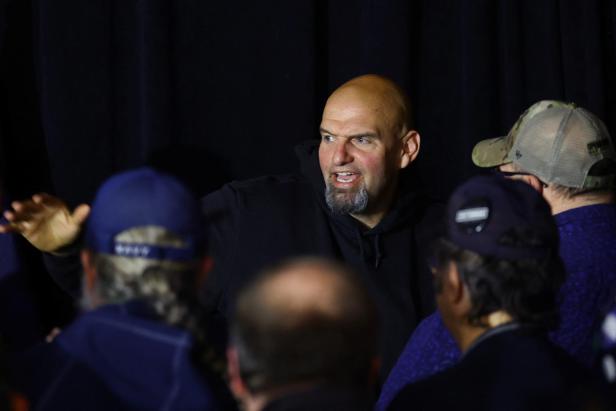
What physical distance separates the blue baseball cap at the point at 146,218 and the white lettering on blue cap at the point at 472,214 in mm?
423

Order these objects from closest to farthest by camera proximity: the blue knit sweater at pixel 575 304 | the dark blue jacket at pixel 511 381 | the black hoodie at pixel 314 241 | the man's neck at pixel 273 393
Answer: the man's neck at pixel 273 393, the dark blue jacket at pixel 511 381, the blue knit sweater at pixel 575 304, the black hoodie at pixel 314 241

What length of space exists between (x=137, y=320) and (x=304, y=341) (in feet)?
0.81

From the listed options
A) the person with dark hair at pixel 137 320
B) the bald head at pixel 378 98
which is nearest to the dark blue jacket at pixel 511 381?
the person with dark hair at pixel 137 320

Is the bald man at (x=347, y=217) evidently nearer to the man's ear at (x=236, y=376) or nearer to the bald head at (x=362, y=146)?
the bald head at (x=362, y=146)

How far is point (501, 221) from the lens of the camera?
154 centimetres

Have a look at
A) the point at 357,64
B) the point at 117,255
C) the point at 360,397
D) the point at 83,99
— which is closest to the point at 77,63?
the point at 83,99

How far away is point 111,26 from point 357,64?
0.73 meters

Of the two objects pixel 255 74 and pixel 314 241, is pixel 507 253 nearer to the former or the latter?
pixel 314 241

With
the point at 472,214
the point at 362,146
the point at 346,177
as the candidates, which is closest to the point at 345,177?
the point at 346,177

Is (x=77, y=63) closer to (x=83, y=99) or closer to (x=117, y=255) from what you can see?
(x=83, y=99)

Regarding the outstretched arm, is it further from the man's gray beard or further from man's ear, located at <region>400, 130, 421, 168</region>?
man's ear, located at <region>400, 130, 421, 168</region>

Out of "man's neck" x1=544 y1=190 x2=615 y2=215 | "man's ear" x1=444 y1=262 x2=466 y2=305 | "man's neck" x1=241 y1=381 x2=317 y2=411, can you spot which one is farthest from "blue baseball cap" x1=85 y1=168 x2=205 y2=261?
"man's neck" x1=544 y1=190 x2=615 y2=215

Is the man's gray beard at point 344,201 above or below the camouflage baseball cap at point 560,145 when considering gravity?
below

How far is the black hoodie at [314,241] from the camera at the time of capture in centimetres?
254
